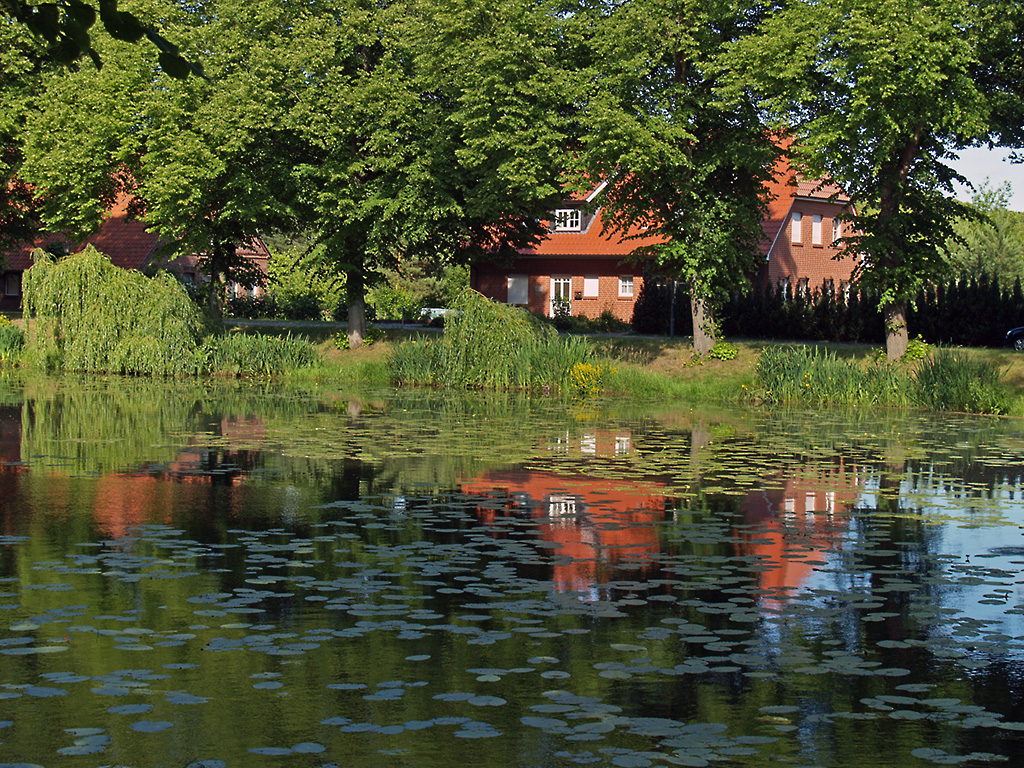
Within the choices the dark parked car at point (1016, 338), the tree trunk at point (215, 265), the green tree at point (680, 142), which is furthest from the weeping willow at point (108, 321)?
the dark parked car at point (1016, 338)

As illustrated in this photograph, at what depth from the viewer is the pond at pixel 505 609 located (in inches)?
257

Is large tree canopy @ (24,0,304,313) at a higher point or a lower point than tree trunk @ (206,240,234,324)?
higher

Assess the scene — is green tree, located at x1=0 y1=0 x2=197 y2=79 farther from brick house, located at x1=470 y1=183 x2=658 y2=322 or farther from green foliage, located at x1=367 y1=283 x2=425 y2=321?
green foliage, located at x1=367 y1=283 x2=425 y2=321

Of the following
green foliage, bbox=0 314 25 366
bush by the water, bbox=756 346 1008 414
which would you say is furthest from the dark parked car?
green foliage, bbox=0 314 25 366

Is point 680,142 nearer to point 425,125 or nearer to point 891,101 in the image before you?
point 891,101

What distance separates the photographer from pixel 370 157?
39594mm

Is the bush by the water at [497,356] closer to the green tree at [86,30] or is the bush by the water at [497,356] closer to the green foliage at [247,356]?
the green foliage at [247,356]

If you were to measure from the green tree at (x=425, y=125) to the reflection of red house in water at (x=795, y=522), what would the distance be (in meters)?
20.0

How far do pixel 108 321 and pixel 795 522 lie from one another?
97.4 feet

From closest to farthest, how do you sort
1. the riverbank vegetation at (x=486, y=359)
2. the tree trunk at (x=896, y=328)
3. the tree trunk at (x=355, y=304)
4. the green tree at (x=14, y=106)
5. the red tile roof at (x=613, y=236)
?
the riverbank vegetation at (x=486, y=359)
the tree trunk at (x=896, y=328)
the tree trunk at (x=355, y=304)
the green tree at (x=14, y=106)
the red tile roof at (x=613, y=236)

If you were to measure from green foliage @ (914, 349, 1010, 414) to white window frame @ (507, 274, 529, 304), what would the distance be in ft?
110

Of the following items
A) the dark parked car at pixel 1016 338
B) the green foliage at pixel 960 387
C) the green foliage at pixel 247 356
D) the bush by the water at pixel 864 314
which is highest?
the bush by the water at pixel 864 314

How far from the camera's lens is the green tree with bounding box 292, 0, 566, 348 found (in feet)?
116

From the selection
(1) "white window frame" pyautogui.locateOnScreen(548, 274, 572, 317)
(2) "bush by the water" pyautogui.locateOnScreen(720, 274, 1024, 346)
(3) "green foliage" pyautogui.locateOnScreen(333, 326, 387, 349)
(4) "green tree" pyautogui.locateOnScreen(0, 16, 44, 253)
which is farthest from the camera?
(1) "white window frame" pyautogui.locateOnScreen(548, 274, 572, 317)
